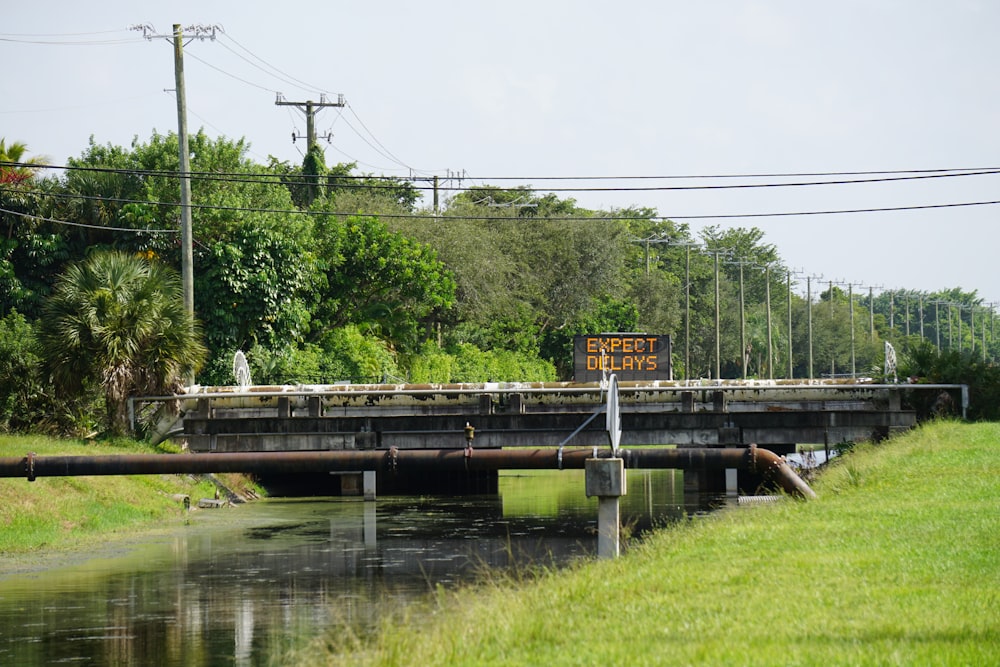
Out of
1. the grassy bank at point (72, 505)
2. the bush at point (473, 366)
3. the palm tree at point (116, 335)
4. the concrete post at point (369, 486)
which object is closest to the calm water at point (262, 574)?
the grassy bank at point (72, 505)

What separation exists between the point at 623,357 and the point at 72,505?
65.1 ft

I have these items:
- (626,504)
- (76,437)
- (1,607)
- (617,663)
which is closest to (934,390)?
(626,504)

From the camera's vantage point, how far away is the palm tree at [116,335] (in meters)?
34.5

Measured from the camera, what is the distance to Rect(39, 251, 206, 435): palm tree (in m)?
34.5

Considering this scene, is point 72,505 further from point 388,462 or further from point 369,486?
point 369,486

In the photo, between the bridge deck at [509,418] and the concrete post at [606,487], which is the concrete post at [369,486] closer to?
the bridge deck at [509,418]

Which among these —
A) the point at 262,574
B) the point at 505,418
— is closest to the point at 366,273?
the point at 505,418

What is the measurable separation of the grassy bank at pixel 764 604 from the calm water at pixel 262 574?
6.30ft

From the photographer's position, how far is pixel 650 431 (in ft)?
113

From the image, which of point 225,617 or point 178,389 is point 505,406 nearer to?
point 178,389

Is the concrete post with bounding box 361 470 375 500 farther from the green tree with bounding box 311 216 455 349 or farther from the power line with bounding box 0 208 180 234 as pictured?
the green tree with bounding box 311 216 455 349

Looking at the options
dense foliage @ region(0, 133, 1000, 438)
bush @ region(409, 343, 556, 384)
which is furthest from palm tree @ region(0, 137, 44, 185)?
bush @ region(409, 343, 556, 384)

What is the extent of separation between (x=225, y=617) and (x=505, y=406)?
1782 cm

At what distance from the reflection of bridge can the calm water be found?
208cm
